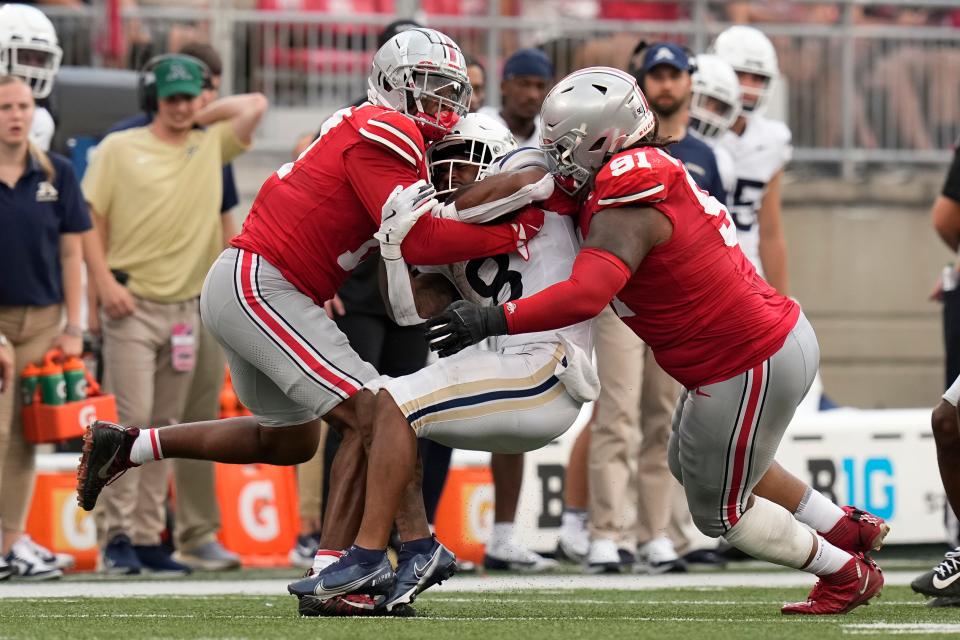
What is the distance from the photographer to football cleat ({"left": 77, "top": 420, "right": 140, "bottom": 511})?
6270 millimetres

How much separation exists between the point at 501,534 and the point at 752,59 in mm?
2725

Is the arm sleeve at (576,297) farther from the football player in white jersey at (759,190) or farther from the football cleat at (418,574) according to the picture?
the football player in white jersey at (759,190)

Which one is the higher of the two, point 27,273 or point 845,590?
point 27,273

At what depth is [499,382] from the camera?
5.48 m

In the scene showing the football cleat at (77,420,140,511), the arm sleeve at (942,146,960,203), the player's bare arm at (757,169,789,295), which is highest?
the arm sleeve at (942,146,960,203)

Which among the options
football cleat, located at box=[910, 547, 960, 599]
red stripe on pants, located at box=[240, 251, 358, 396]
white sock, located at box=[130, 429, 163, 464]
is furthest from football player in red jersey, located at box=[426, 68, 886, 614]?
white sock, located at box=[130, 429, 163, 464]

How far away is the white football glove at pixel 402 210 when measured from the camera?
5449mm

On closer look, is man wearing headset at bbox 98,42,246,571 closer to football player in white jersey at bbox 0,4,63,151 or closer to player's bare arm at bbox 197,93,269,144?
player's bare arm at bbox 197,93,269,144

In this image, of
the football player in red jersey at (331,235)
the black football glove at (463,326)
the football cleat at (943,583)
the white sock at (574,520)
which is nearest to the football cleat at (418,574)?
the football player in red jersey at (331,235)

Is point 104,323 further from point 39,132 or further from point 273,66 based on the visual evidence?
point 273,66

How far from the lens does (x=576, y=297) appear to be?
5227mm

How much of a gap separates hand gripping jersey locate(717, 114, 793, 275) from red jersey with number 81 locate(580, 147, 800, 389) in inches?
114

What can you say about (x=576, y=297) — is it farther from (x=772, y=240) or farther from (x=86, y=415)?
(x=772, y=240)

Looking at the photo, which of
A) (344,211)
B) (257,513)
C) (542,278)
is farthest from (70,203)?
(542,278)
